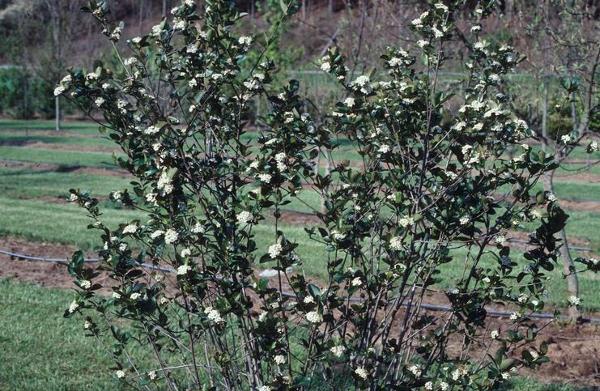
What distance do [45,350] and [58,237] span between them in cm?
387

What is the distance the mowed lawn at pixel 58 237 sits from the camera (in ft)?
16.6

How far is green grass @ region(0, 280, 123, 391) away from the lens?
4820 millimetres

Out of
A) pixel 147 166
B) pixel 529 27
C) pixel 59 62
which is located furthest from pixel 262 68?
pixel 59 62

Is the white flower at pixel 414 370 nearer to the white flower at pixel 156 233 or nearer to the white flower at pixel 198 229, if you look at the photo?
the white flower at pixel 198 229

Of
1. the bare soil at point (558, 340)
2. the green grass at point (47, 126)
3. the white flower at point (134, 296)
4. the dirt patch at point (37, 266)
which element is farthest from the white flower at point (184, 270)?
the green grass at point (47, 126)

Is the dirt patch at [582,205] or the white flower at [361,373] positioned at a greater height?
the white flower at [361,373]

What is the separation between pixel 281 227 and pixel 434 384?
23.7 ft

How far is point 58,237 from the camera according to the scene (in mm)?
9109

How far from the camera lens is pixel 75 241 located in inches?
349

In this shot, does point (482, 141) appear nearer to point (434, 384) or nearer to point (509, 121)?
point (509, 121)

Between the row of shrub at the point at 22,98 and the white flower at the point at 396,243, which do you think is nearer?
the white flower at the point at 396,243

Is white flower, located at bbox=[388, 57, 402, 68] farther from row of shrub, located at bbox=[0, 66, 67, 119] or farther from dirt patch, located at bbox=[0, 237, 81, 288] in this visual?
row of shrub, located at bbox=[0, 66, 67, 119]

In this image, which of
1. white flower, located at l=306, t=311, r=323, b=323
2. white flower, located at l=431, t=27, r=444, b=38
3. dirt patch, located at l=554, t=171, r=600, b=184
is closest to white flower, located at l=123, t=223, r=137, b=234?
white flower, located at l=306, t=311, r=323, b=323

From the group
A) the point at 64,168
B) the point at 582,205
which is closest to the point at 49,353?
the point at 582,205
